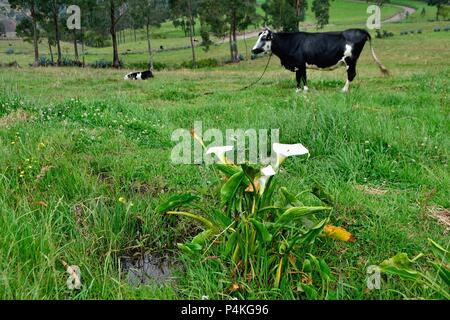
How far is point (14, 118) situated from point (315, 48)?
29.6 ft

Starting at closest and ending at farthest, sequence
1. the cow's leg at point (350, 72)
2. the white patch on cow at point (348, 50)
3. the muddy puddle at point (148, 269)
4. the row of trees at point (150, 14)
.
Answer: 1. the muddy puddle at point (148, 269)
2. the cow's leg at point (350, 72)
3. the white patch on cow at point (348, 50)
4. the row of trees at point (150, 14)

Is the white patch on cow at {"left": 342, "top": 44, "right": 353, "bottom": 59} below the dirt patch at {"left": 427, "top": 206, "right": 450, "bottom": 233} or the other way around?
the other way around

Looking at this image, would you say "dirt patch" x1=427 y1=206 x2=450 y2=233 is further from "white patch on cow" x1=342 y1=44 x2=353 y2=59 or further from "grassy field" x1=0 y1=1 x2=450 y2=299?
"white patch on cow" x1=342 y1=44 x2=353 y2=59

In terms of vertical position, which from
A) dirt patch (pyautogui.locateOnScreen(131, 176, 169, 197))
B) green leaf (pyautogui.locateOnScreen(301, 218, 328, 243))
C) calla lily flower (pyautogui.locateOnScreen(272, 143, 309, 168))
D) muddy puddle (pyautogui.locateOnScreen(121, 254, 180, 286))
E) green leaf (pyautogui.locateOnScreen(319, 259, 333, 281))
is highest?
calla lily flower (pyautogui.locateOnScreen(272, 143, 309, 168))

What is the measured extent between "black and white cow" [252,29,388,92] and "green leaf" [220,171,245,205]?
33.9ft

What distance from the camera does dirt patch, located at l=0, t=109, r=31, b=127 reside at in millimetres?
6883

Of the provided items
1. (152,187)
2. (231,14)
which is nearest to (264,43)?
(152,187)

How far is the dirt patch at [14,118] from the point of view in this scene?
688 centimetres

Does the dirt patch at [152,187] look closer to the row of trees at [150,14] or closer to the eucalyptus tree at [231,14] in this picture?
the row of trees at [150,14]

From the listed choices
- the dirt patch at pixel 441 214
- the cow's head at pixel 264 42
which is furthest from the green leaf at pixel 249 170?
the cow's head at pixel 264 42

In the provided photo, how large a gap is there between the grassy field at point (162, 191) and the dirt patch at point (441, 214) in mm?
20

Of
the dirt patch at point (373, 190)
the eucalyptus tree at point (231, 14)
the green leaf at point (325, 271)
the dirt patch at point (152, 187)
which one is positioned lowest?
the dirt patch at point (373, 190)

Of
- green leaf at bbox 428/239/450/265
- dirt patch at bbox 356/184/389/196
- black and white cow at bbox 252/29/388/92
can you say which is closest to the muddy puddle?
green leaf at bbox 428/239/450/265

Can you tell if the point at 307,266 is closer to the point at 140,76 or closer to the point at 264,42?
the point at 264,42
